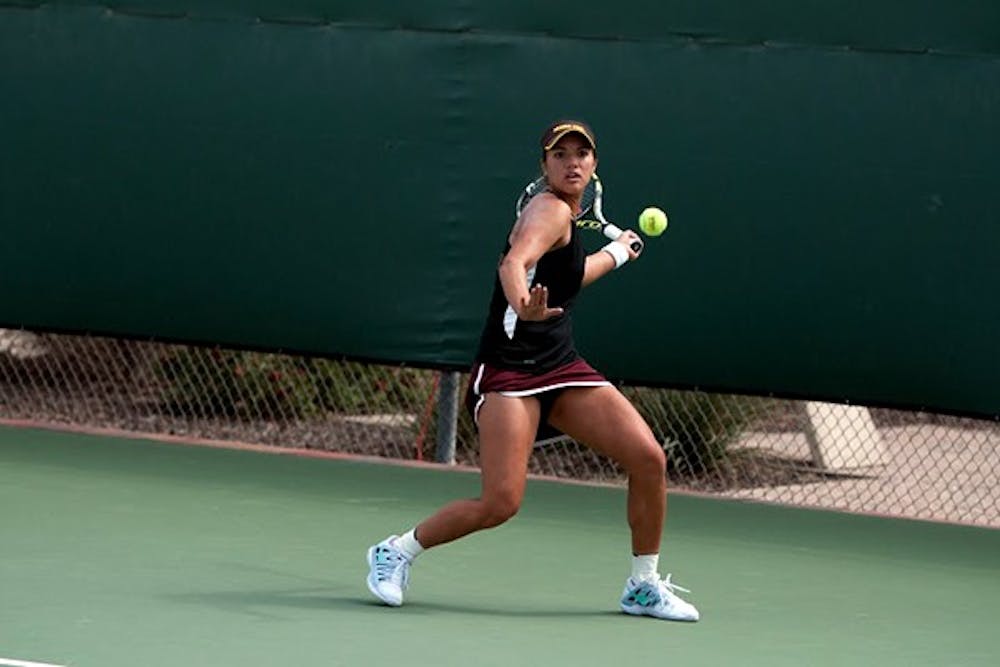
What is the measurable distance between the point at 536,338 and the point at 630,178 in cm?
292

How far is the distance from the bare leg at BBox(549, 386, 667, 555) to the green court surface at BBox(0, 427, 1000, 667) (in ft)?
1.05

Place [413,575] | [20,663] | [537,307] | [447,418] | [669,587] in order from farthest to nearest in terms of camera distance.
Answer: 1. [447,418]
2. [413,575]
3. [669,587]
4. [537,307]
5. [20,663]

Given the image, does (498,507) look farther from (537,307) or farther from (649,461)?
(537,307)

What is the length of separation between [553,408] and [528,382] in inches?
6.0

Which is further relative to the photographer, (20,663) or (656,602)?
(656,602)

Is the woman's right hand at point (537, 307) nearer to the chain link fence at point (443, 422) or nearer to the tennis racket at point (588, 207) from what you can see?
the tennis racket at point (588, 207)

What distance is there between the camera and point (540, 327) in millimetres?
6918

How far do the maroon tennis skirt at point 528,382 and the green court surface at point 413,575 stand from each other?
67 centimetres

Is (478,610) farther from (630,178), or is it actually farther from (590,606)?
(630,178)

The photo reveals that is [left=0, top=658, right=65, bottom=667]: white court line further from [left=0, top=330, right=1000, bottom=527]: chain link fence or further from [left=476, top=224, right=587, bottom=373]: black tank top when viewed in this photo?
[left=0, top=330, right=1000, bottom=527]: chain link fence

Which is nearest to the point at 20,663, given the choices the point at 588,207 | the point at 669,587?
the point at 669,587

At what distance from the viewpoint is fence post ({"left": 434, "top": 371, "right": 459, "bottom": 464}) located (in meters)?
10.2

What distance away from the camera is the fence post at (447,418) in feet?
33.4

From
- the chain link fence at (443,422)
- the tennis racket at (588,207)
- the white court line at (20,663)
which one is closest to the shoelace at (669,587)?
the tennis racket at (588,207)
